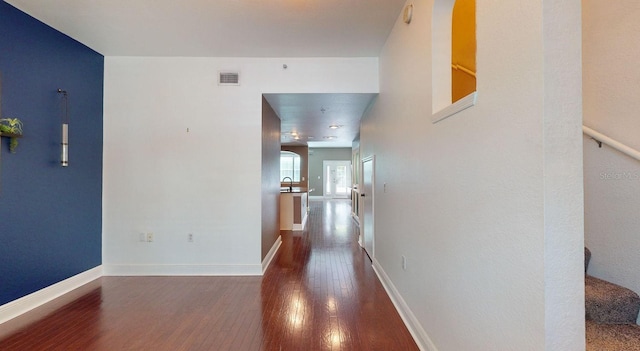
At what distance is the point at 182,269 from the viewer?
3600mm

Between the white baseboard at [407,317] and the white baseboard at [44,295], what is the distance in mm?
3559

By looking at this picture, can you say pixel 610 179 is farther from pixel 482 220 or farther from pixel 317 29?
pixel 317 29

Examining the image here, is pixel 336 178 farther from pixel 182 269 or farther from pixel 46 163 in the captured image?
pixel 46 163

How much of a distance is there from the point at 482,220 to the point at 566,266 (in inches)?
15.5

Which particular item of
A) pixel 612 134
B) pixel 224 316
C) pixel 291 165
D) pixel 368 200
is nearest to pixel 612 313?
pixel 612 134

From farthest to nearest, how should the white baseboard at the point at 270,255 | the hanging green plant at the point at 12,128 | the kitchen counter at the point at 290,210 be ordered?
the kitchen counter at the point at 290,210
the white baseboard at the point at 270,255
the hanging green plant at the point at 12,128

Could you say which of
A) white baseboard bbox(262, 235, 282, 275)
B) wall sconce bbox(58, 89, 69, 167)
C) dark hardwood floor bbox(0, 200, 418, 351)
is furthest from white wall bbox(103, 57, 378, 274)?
wall sconce bbox(58, 89, 69, 167)

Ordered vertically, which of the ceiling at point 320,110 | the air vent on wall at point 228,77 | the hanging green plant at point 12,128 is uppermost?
the air vent on wall at point 228,77

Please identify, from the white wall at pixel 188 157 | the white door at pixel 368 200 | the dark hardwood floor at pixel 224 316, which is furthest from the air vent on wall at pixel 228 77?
the dark hardwood floor at pixel 224 316

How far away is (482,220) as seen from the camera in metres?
1.35

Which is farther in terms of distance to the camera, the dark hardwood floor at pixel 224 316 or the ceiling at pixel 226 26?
→ the ceiling at pixel 226 26

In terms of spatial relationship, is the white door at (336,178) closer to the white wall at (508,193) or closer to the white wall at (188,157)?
the white wall at (188,157)

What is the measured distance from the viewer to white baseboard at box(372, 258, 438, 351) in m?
1.99

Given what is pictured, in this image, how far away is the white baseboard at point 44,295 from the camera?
247cm
